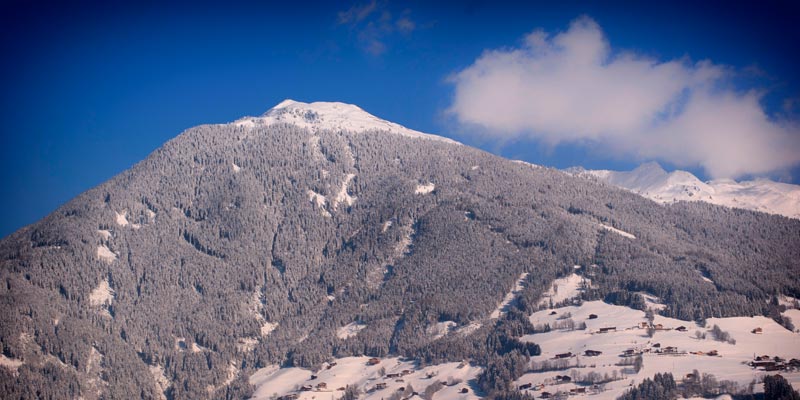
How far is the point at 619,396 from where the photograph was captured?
200 m

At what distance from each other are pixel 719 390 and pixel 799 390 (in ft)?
46.3

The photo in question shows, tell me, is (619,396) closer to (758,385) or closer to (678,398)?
(678,398)

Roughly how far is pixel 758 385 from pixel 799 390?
8.08 meters

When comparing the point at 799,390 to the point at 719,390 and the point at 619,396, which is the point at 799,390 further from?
the point at 619,396

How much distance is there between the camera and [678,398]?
645 ft

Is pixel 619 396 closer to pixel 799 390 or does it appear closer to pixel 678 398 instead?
pixel 678 398

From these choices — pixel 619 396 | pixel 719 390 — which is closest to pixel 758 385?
pixel 719 390

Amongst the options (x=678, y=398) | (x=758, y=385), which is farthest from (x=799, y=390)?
(x=678, y=398)

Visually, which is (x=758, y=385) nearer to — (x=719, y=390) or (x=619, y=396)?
(x=719, y=390)

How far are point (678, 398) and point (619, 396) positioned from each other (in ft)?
35.7

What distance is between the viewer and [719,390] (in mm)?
196750

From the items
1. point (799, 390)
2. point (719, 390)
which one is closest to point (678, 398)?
point (719, 390)

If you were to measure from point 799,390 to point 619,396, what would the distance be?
3227cm

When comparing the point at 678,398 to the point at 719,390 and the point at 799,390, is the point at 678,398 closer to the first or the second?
the point at 719,390
